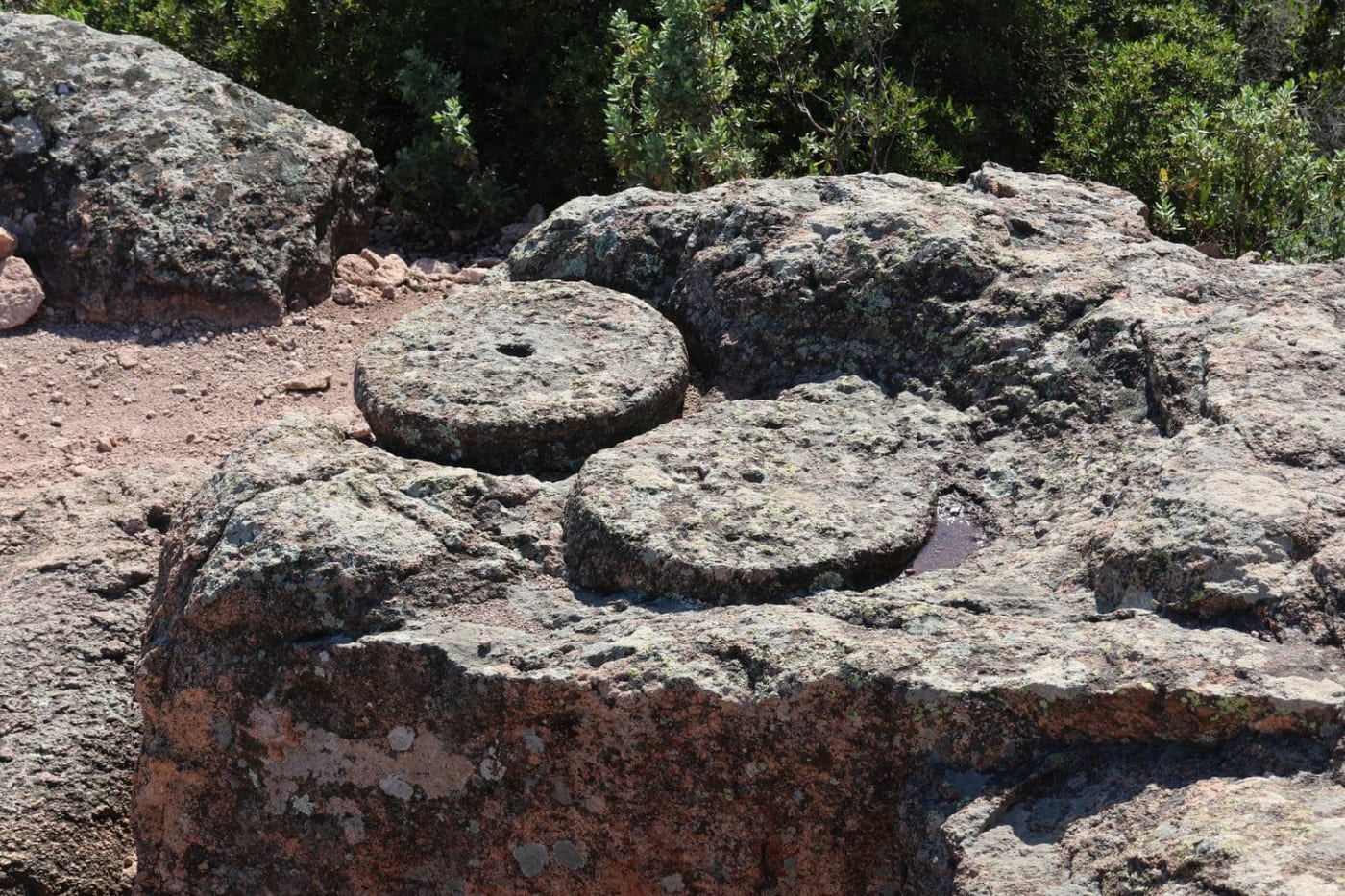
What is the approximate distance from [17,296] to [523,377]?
3155 mm

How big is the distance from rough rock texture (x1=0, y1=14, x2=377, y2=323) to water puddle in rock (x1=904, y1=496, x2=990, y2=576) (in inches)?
134

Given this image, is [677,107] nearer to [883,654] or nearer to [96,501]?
[96,501]

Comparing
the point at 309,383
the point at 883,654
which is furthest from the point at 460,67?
the point at 883,654

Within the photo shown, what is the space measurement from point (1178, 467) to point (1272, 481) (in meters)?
0.17

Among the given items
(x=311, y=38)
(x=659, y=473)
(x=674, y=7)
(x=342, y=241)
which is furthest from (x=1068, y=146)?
(x=659, y=473)

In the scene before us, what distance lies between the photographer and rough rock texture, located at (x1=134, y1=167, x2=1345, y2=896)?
2379 mm

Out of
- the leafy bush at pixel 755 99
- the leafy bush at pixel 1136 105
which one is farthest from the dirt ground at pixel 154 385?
the leafy bush at pixel 1136 105

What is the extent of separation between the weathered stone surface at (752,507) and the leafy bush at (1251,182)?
310 centimetres

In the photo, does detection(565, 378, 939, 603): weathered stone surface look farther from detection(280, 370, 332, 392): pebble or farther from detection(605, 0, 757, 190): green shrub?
detection(605, 0, 757, 190): green shrub

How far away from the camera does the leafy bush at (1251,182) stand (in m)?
5.81

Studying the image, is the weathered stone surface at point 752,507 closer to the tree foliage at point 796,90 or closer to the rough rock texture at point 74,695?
the rough rock texture at point 74,695

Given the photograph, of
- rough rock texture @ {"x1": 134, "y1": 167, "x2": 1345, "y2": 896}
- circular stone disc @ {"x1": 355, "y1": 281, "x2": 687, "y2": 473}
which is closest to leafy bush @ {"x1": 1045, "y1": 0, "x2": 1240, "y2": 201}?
rough rock texture @ {"x1": 134, "y1": 167, "x2": 1345, "y2": 896}

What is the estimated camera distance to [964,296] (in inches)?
138

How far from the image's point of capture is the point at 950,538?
3074 mm
